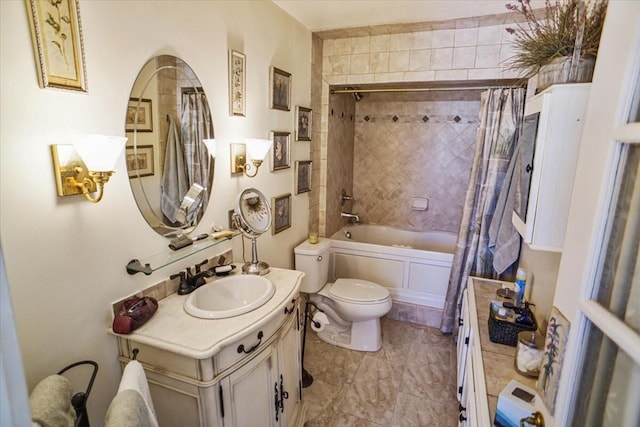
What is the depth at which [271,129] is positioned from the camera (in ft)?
8.09

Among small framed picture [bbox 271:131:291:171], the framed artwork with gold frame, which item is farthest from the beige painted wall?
small framed picture [bbox 271:131:291:171]

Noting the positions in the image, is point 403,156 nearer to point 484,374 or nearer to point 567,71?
point 567,71

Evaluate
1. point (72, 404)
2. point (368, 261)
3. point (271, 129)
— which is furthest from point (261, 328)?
point (368, 261)

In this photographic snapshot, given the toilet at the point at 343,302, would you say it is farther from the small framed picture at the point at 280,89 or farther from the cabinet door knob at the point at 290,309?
the small framed picture at the point at 280,89

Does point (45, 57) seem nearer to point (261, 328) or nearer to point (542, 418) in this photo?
point (261, 328)

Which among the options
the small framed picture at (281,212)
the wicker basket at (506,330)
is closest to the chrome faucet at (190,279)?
the small framed picture at (281,212)

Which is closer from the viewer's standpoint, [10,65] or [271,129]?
[10,65]

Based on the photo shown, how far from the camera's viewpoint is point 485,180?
264 cm

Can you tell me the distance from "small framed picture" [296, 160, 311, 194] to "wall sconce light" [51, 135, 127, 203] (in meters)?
1.77

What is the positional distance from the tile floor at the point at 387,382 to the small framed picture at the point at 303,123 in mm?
1729

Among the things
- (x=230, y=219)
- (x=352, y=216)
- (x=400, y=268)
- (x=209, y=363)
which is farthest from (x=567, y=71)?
(x=352, y=216)

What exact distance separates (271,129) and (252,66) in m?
Result: 0.44

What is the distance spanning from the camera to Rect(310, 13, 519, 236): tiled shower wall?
2668 millimetres

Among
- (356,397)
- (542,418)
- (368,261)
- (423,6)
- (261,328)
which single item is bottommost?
(356,397)
